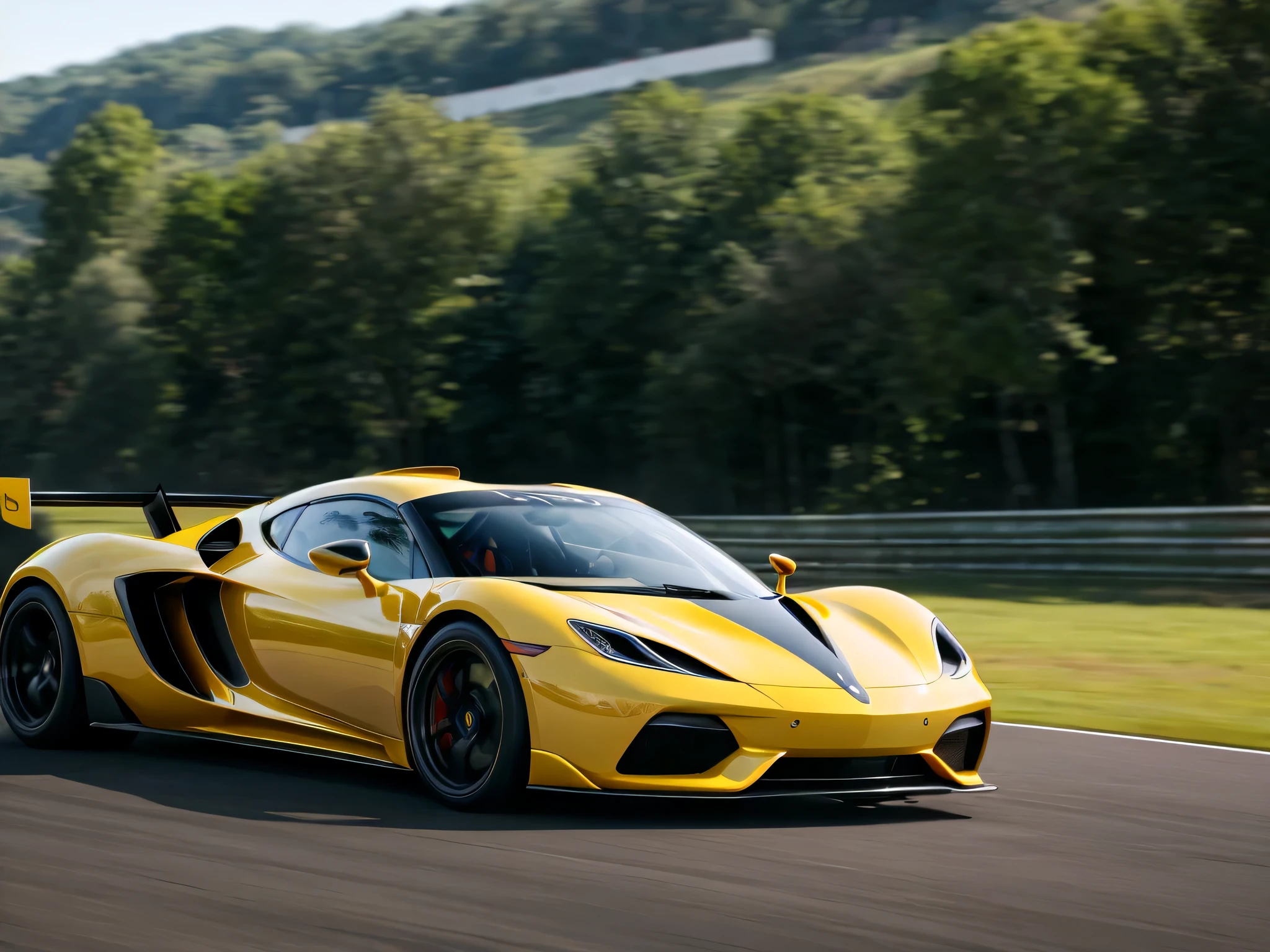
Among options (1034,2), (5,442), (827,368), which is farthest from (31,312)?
(1034,2)

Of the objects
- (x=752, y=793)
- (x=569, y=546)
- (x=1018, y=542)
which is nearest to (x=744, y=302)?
(x=1018, y=542)

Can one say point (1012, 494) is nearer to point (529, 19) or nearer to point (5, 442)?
point (5, 442)

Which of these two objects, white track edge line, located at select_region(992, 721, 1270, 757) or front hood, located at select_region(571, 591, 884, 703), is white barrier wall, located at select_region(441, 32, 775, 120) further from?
front hood, located at select_region(571, 591, 884, 703)

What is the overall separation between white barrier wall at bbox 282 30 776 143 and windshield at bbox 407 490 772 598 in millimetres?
107547

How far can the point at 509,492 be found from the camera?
A: 6.05 m

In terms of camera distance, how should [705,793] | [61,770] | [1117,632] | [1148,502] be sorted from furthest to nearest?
1. [1148,502]
2. [1117,632]
3. [61,770]
4. [705,793]

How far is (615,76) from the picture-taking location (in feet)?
388

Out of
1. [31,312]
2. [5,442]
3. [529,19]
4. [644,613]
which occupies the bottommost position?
[5,442]

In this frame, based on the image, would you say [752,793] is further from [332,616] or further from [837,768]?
[332,616]

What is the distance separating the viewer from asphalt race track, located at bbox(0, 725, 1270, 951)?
3680mm

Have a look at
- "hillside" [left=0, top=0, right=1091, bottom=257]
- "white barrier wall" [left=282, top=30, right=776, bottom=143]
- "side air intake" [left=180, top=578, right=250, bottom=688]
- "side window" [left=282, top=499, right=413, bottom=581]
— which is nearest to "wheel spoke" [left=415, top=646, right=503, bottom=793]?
"side window" [left=282, top=499, right=413, bottom=581]

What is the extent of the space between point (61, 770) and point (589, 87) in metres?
112

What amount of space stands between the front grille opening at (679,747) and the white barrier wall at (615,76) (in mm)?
109022

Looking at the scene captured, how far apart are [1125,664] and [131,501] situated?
6156 millimetres
